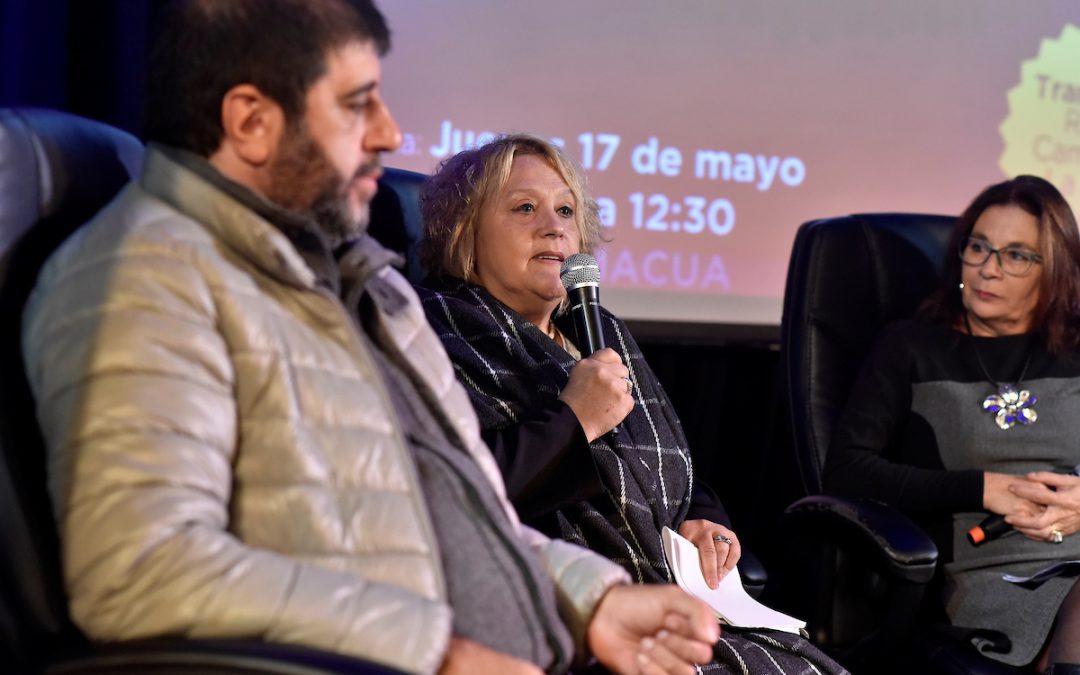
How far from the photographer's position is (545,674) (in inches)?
50.8

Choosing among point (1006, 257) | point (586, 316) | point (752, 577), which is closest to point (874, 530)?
point (752, 577)

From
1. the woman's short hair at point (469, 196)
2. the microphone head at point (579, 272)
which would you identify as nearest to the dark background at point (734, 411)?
the woman's short hair at point (469, 196)

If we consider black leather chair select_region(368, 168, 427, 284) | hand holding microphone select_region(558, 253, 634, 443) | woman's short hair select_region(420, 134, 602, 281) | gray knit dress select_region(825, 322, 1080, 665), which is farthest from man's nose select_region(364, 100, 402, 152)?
gray knit dress select_region(825, 322, 1080, 665)

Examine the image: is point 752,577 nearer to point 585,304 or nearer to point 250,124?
point 585,304

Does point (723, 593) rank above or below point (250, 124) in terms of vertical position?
below

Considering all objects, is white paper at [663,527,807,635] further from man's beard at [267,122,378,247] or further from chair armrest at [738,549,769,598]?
man's beard at [267,122,378,247]

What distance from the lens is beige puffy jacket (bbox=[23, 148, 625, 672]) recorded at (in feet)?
3.23

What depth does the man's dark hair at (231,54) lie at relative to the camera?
116cm

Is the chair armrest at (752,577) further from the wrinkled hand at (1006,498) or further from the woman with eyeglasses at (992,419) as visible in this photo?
the wrinkled hand at (1006,498)

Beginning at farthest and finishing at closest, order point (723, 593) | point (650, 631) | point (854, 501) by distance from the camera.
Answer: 1. point (854, 501)
2. point (723, 593)
3. point (650, 631)

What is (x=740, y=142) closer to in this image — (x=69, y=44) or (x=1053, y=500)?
Answer: (x=1053, y=500)

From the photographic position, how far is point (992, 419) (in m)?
2.37

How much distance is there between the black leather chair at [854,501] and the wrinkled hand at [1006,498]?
0.55 ft

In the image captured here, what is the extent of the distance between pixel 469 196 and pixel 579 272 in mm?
276
